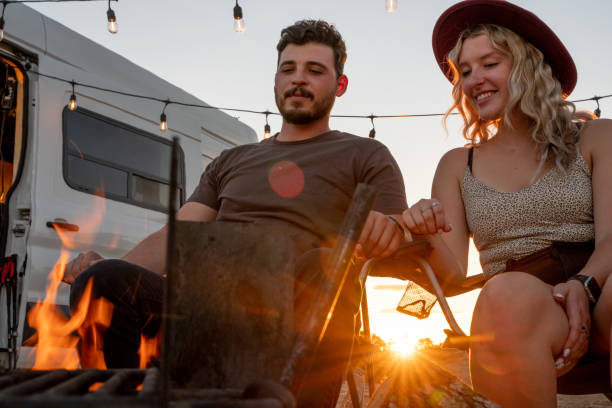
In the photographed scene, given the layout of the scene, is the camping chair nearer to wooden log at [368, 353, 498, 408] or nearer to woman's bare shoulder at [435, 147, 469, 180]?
wooden log at [368, 353, 498, 408]

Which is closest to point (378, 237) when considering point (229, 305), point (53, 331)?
point (229, 305)

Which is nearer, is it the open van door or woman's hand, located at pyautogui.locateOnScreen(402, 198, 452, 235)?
woman's hand, located at pyautogui.locateOnScreen(402, 198, 452, 235)

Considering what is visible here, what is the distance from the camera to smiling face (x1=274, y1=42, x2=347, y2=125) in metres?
2.67

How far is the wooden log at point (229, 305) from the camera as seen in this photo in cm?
103

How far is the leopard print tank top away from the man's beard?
894mm

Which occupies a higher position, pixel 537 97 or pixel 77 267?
pixel 537 97

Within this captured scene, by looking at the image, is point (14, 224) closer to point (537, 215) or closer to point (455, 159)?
point (455, 159)

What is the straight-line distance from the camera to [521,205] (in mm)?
2096

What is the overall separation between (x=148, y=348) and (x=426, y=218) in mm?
988

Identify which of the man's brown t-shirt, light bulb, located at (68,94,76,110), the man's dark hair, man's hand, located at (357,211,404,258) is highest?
light bulb, located at (68,94,76,110)

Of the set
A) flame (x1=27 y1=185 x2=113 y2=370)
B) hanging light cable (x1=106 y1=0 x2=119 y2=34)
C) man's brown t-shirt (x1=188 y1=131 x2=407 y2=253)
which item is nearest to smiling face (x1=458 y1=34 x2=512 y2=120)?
man's brown t-shirt (x1=188 y1=131 x2=407 y2=253)

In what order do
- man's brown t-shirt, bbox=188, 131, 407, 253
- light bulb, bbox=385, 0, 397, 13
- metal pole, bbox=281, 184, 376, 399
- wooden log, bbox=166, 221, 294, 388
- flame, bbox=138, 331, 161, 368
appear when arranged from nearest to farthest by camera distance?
metal pole, bbox=281, 184, 376, 399 < wooden log, bbox=166, 221, 294, 388 < flame, bbox=138, 331, 161, 368 < man's brown t-shirt, bbox=188, 131, 407, 253 < light bulb, bbox=385, 0, 397, 13

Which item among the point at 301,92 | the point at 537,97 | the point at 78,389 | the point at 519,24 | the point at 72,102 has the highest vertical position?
the point at 72,102

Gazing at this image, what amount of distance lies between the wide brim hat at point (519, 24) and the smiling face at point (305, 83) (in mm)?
598
